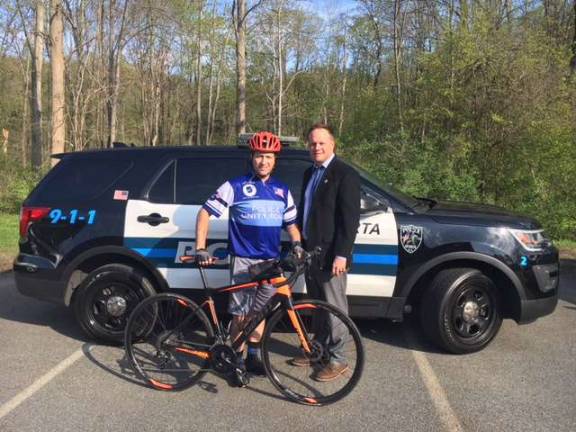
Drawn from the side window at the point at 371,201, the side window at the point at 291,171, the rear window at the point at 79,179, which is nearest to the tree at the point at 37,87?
the rear window at the point at 79,179

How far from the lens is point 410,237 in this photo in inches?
166

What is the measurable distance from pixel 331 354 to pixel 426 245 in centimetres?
129

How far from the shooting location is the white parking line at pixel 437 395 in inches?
126

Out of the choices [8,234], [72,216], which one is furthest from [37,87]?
[72,216]

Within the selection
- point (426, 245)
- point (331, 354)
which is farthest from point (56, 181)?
point (426, 245)

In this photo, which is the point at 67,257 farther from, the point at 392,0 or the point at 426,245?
the point at 392,0

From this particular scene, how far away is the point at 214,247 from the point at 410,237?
1.67m

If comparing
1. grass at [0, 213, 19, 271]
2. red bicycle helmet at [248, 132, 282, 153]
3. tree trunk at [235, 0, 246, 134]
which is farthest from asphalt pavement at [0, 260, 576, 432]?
tree trunk at [235, 0, 246, 134]

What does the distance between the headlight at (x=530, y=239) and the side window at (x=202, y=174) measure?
2.41 meters

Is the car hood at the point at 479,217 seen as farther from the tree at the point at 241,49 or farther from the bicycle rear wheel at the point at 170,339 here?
the tree at the point at 241,49

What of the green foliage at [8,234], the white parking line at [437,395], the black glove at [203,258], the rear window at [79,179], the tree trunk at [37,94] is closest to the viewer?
the white parking line at [437,395]

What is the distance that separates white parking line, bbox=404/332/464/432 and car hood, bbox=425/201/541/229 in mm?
1184

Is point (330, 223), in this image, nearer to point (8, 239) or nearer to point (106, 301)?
point (106, 301)

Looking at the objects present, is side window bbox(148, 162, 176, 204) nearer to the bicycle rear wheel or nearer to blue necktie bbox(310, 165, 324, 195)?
the bicycle rear wheel
